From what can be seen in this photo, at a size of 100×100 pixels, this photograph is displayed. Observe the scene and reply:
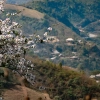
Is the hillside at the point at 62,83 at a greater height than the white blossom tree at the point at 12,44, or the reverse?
the white blossom tree at the point at 12,44

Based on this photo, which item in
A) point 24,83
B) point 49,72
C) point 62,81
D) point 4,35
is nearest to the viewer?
point 24,83

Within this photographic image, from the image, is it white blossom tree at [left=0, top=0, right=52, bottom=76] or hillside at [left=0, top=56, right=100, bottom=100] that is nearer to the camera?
white blossom tree at [left=0, top=0, right=52, bottom=76]

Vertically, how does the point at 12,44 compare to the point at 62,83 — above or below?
above

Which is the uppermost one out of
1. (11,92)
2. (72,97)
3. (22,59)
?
(22,59)

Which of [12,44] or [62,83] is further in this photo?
[62,83]

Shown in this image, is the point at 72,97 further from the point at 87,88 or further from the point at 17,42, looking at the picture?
the point at 17,42

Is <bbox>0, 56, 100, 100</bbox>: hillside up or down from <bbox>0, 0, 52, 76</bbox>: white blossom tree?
down

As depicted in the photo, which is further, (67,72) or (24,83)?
(67,72)

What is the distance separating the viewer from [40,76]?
2479 inches

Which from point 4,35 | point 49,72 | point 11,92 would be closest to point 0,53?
point 4,35

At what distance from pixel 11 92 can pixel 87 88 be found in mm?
19432

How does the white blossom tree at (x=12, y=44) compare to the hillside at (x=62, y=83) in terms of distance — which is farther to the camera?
the hillside at (x=62, y=83)

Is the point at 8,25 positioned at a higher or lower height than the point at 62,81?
higher

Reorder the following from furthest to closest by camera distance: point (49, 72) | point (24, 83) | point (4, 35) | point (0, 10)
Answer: point (49, 72)
point (0, 10)
point (4, 35)
point (24, 83)
